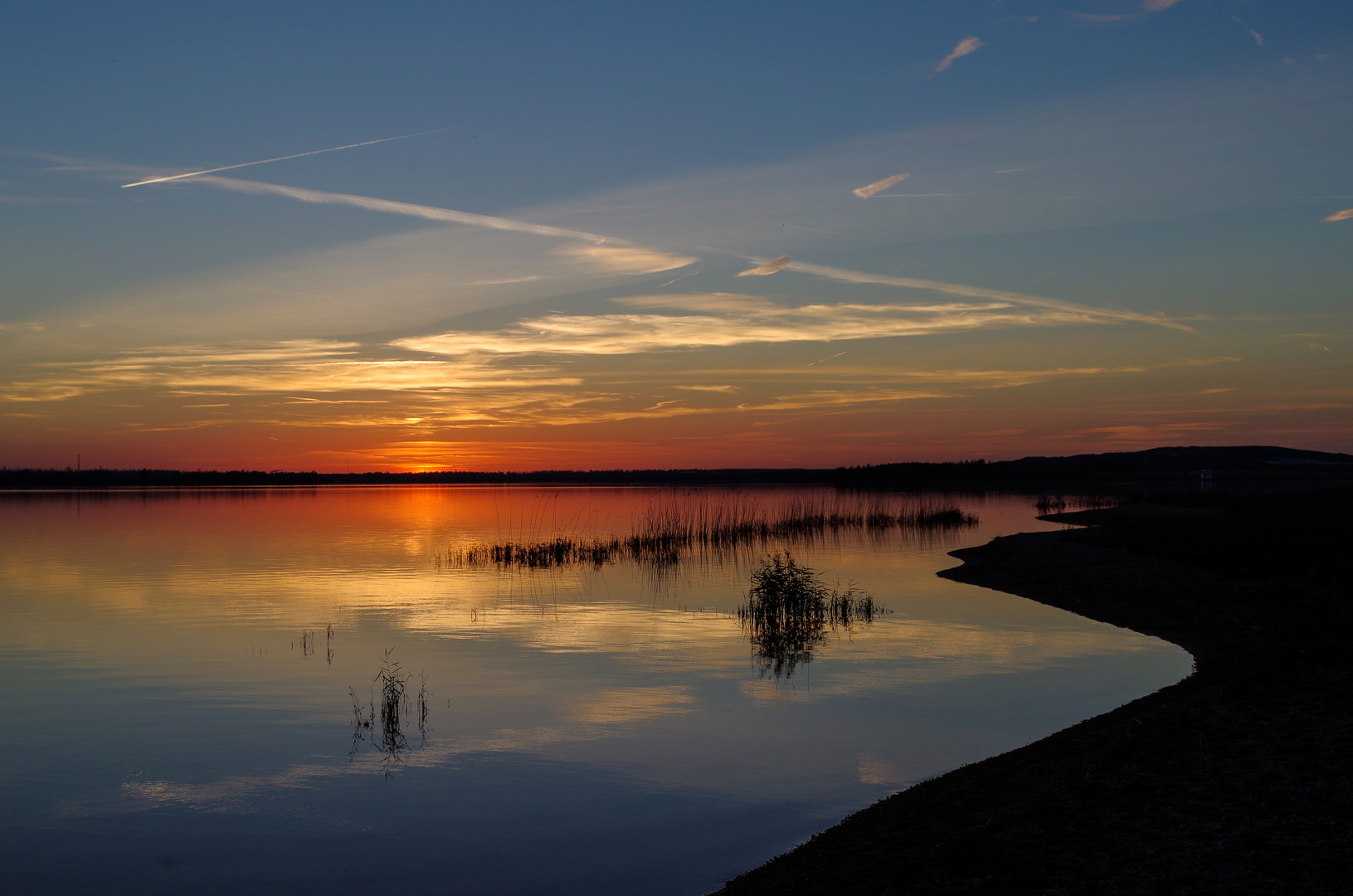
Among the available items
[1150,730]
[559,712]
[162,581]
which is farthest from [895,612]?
[162,581]

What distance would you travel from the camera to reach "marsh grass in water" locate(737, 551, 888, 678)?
19.9 metres

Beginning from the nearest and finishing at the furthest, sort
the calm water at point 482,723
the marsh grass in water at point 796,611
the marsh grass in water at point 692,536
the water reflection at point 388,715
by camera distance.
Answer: the calm water at point 482,723 < the water reflection at point 388,715 < the marsh grass in water at point 796,611 < the marsh grass in water at point 692,536

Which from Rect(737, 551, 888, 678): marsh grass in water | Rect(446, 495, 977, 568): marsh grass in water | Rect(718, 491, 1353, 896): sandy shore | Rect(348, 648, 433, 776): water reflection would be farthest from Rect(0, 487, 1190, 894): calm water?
Rect(446, 495, 977, 568): marsh grass in water

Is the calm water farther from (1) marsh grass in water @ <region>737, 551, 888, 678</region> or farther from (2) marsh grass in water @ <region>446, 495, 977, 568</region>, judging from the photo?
Answer: (2) marsh grass in water @ <region>446, 495, 977, 568</region>

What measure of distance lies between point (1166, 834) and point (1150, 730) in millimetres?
3042

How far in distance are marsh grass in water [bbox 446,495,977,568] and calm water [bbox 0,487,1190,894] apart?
22.6ft

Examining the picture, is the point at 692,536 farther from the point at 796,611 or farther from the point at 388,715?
the point at 388,715

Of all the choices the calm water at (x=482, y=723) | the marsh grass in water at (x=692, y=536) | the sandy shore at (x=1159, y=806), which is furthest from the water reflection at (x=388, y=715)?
the marsh grass in water at (x=692, y=536)

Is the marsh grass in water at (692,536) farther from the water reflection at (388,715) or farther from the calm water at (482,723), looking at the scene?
the water reflection at (388,715)

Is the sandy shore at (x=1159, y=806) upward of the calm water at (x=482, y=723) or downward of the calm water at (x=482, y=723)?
upward

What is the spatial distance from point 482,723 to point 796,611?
1040 cm

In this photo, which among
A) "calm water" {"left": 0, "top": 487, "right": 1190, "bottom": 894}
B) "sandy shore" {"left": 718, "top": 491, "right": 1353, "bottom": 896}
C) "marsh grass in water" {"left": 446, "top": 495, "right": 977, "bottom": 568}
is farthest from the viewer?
"marsh grass in water" {"left": 446, "top": 495, "right": 977, "bottom": 568}

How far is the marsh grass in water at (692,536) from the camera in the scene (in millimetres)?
35281

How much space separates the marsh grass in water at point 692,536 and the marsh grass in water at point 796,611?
445 inches
